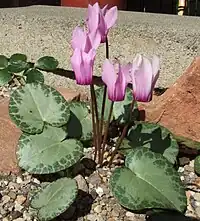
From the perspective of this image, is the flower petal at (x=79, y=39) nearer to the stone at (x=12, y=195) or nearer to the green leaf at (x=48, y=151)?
the green leaf at (x=48, y=151)

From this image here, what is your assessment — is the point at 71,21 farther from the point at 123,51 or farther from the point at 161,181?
the point at 161,181

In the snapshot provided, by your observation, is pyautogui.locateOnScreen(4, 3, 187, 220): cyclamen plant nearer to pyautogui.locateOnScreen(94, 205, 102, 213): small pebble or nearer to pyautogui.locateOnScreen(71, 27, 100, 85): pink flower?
pyautogui.locateOnScreen(71, 27, 100, 85): pink flower

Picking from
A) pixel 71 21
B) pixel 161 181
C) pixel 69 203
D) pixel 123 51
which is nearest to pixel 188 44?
pixel 123 51

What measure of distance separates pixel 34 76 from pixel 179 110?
565 mm

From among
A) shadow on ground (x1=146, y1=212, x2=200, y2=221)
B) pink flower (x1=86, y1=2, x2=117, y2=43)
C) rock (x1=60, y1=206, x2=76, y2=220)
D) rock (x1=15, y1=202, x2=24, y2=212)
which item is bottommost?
rock (x1=15, y1=202, x2=24, y2=212)

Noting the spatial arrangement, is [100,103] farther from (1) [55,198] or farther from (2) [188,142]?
(1) [55,198]

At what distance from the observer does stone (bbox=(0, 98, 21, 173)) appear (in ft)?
8.10

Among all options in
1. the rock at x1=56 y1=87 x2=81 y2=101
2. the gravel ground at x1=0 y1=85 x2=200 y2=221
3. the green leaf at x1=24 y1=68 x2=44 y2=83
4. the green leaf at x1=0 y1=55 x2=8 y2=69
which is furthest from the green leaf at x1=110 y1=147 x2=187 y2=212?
the green leaf at x1=0 y1=55 x2=8 y2=69

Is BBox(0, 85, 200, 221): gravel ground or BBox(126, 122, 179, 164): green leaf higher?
BBox(126, 122, 179, 164): green leaf

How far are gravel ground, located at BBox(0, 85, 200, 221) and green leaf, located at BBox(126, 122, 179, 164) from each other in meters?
0.10

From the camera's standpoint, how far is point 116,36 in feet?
9.15

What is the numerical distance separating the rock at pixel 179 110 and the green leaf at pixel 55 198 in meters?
0.48

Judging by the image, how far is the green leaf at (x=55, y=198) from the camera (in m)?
2.13

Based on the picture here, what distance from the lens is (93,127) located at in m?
2.37
